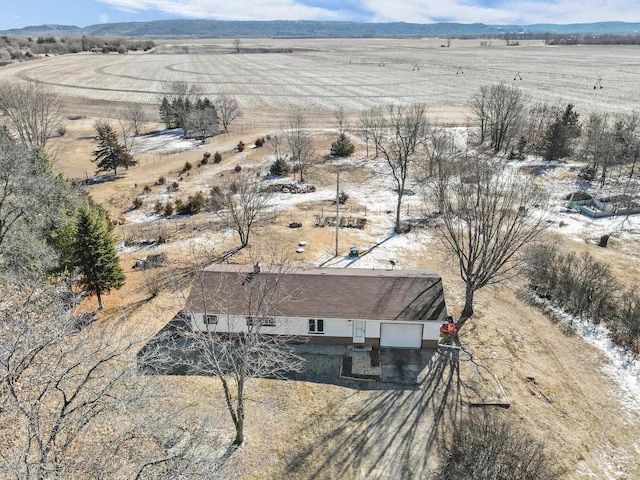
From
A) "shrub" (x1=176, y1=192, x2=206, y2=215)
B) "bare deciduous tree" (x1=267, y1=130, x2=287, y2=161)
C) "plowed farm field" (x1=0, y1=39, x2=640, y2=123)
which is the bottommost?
"shrub" (x1=176, y1=192, x2=206, y2=215)

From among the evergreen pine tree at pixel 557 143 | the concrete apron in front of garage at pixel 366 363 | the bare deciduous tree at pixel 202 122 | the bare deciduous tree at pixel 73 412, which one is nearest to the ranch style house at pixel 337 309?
the concrete apron in front of garage at pixel 366 363

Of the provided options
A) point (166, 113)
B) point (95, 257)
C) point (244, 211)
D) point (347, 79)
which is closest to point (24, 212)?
point (95, 257)

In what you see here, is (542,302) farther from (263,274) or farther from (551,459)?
(263,274)

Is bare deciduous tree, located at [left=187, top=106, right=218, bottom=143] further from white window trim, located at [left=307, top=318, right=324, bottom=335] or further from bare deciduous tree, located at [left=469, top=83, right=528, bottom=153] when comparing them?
white window trim, located at [left=307, top=318, right=324, bottom=335]

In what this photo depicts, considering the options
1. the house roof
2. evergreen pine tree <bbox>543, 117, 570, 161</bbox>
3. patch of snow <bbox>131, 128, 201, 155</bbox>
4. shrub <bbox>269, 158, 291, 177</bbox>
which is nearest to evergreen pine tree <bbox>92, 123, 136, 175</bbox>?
patch of snow <bbox>131, 128, 201, 155</bbox>

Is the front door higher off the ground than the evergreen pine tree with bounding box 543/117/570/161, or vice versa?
the evergreen pine tree with bounding box 543/117/570/161
